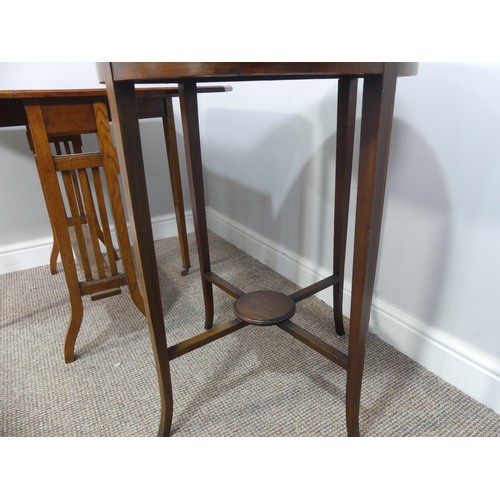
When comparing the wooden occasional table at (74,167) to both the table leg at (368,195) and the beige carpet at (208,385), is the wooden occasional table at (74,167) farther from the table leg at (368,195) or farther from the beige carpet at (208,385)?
the table leg at (368,195)

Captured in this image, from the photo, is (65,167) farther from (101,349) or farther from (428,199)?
(428,199)

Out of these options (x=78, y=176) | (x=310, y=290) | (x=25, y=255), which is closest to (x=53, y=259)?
(x=25, y=255)

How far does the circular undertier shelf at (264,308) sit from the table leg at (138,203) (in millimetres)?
192

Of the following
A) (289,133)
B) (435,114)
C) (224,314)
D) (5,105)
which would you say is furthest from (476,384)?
(5,105)

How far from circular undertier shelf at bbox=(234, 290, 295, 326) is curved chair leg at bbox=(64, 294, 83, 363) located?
0.46m

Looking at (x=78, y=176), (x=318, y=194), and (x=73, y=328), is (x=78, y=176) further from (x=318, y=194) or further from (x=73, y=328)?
(x=318, y=194)

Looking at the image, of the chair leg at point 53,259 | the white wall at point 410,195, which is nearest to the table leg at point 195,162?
the white wall at point 410,195

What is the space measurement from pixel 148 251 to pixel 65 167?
1.41 feet

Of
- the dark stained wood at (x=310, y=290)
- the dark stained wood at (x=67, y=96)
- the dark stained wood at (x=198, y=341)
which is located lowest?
the dark stained wood at (x=198, y=341)

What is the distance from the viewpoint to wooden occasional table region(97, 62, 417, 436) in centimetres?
50

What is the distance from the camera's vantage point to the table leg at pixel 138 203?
55cm

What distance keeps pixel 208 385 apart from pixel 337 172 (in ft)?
1.98

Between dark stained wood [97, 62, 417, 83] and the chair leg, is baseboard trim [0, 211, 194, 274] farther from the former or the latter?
dark stained wood [97, 62, 417, 83]

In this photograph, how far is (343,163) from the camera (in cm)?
88
